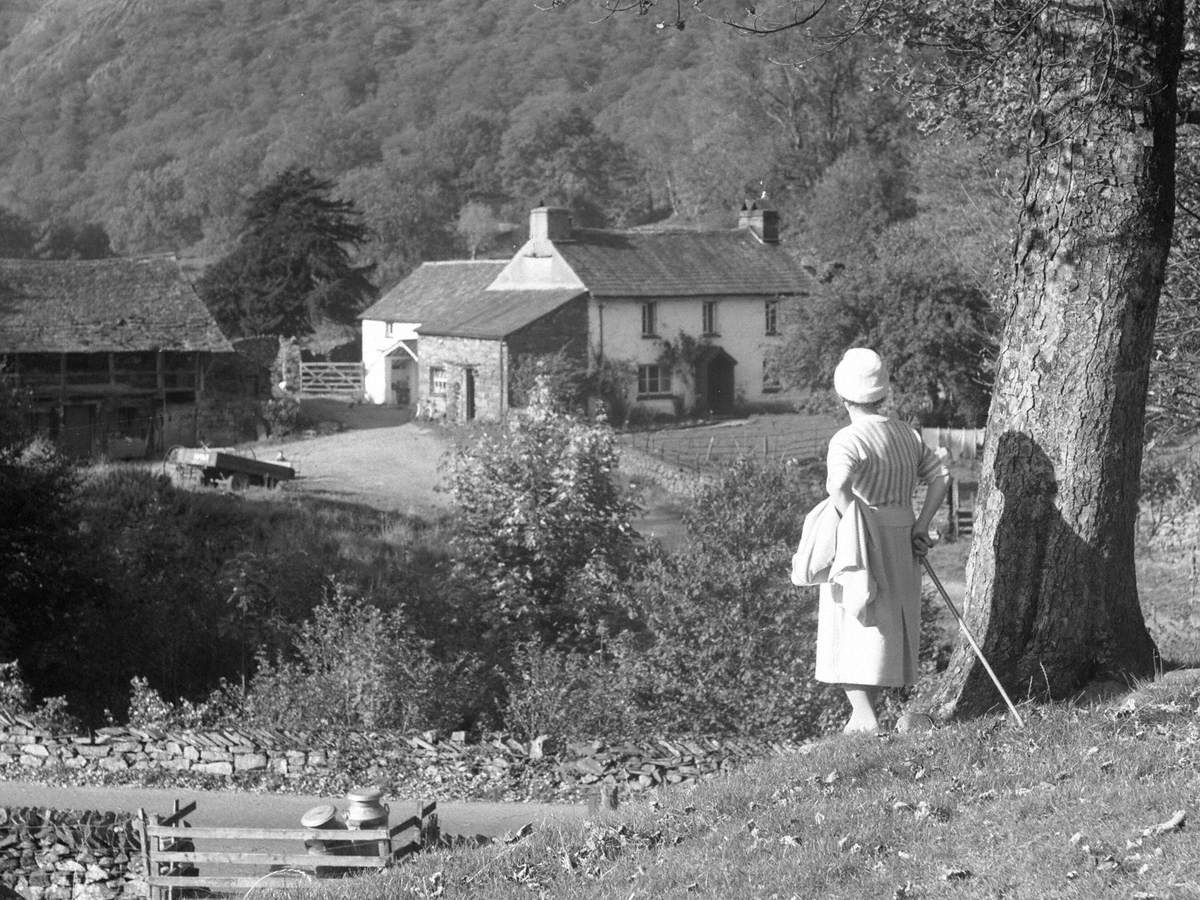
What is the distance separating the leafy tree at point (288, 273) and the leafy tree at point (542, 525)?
149 feet

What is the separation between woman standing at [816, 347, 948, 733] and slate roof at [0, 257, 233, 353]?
36314 millimetres

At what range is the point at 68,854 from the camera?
10.8m

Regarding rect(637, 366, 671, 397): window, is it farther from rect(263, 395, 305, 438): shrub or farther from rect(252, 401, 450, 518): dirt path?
rect(263, 395, 305, 438): shrub

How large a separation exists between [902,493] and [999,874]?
2.39m

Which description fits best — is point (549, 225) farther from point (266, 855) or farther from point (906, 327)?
point (266, 855)

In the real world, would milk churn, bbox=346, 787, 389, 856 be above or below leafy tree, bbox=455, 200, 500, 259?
below

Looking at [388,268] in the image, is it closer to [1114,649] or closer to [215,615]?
[215,615]

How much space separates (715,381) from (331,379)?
53.9 ft

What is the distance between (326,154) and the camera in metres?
139

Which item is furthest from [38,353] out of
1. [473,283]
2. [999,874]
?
[999,874]

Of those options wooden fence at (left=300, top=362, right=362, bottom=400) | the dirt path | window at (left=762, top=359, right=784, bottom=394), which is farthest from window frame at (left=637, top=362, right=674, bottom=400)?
wooden fence at (left=300, top=362, right=362, bottom=400)

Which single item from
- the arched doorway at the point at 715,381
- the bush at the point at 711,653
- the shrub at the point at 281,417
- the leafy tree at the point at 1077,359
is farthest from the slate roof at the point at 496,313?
the leafy tree at the point at 1077,359

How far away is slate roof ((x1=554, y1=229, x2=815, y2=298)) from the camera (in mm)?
47906

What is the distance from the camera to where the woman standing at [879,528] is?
25.2 ft
